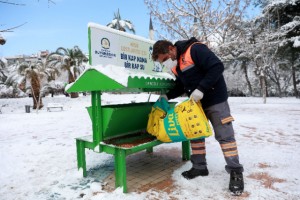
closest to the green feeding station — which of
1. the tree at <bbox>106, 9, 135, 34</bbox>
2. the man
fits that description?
the man

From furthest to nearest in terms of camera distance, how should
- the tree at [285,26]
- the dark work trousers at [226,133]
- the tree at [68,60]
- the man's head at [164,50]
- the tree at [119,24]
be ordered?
the tree at [119,24] → the tree at [68,60] → the tree at [285,26] → the man's head at [164,50] → the dark work trousers at [226,133]

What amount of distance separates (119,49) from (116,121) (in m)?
0.96

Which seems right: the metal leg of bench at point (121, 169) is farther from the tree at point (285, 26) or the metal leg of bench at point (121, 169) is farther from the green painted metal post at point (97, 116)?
the tree at point (285, 26)

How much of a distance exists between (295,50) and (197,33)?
1355 centimetres

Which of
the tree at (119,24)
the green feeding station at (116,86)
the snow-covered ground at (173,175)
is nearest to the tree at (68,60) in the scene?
the tree at (119,24)

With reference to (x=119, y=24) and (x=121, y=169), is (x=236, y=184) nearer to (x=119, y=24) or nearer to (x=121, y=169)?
(x=121, y=169)

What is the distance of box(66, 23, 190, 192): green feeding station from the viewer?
9.62 ft

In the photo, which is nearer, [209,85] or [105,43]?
[209,85]

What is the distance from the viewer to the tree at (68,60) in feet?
90.3

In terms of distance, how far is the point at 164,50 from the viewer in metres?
3.00

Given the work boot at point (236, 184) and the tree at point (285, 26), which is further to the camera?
the tree at point (285, 26)

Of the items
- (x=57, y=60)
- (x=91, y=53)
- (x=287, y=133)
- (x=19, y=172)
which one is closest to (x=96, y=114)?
(x=91, y=53)

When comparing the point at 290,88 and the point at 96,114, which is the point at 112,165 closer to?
the point at 96,114

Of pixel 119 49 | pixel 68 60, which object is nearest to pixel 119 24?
pixel 68 60
